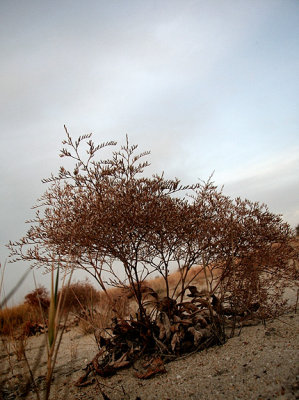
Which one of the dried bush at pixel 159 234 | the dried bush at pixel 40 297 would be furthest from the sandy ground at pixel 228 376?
the dried bush at pixel 40 297

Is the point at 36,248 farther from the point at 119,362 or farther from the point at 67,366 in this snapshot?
the point at 67,366

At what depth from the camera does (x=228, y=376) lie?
2713 millimetres

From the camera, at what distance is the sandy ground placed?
7.91 ft

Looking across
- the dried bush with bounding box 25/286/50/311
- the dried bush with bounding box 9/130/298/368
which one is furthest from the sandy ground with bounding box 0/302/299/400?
the dried bush with bounding box 25/286/50/311

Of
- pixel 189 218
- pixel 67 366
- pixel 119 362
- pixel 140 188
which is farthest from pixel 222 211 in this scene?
pixel 67 366

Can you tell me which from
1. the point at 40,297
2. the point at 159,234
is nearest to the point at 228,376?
the point at 159,234

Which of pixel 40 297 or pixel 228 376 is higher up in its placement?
pixel 40 297

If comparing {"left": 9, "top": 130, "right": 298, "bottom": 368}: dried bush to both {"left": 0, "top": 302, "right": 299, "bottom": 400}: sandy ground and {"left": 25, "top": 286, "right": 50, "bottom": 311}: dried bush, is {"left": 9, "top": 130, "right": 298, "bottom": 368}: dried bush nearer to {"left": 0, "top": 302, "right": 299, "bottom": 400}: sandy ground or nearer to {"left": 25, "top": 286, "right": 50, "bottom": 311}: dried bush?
{"left": 0, "top": 302, "right": 299, "bottom": 400}: sandy ground

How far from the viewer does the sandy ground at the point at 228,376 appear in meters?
2.41

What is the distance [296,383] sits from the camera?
2.25 metres

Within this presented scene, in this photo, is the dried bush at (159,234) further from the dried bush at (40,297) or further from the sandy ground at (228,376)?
the dried bush at (40,297)

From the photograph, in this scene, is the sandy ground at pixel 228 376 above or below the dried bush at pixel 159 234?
below

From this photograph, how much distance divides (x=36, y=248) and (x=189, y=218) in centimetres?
191

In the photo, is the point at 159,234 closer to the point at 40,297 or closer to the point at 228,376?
the point at 228,376
